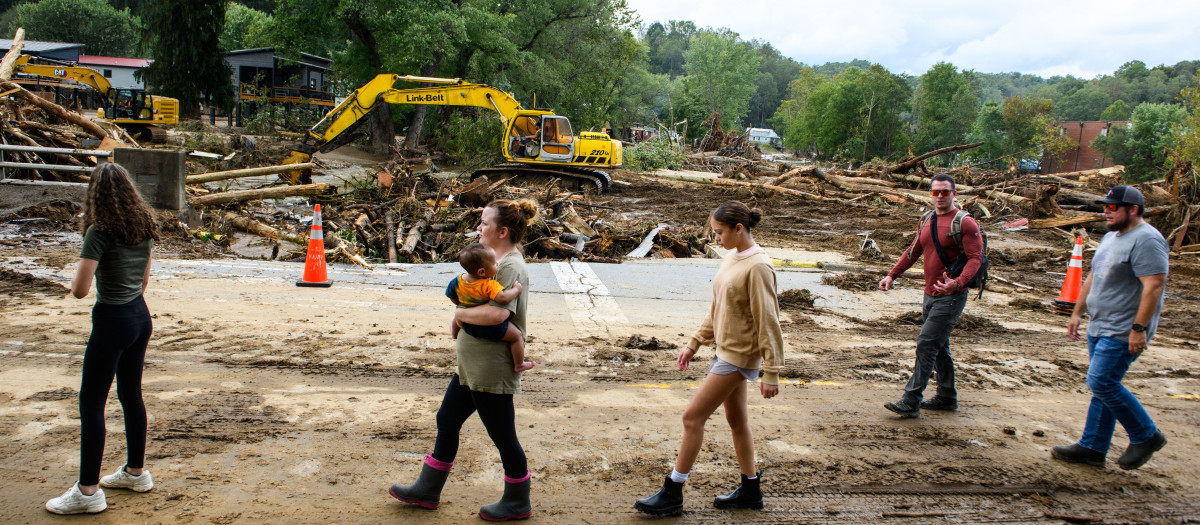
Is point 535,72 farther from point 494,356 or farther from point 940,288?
point 494,356

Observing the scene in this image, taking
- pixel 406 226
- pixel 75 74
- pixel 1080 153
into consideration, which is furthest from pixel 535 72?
pixel 1080 153

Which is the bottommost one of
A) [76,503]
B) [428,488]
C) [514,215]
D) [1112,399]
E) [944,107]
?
[76,503]

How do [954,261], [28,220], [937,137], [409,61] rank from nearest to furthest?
[954,261]
[28,220]
[409,61]
[937,137]

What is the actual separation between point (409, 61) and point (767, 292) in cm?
2932

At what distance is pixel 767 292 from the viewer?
3658 millimetres

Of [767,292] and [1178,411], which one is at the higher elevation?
→ [767,292]

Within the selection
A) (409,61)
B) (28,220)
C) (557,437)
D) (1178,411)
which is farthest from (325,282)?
(409,61)

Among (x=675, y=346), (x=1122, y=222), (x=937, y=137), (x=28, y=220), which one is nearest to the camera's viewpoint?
(x=1122, y=222)

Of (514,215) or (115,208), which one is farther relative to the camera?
(514,215)

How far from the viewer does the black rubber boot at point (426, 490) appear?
3678 millimetres

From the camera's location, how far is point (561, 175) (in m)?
24.1

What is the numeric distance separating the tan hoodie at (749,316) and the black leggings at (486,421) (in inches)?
44.3

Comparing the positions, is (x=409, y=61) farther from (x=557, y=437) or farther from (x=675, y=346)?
(x=557, y=437)

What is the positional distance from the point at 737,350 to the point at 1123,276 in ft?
8.58
